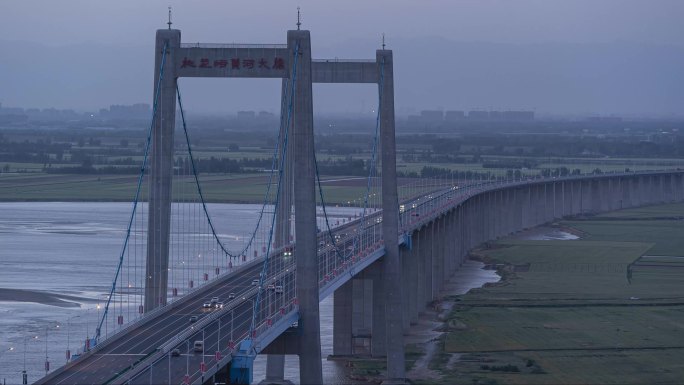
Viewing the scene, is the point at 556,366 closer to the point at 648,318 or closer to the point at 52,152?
the point at 648,318

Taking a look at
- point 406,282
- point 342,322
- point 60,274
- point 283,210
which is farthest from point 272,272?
point 60,274

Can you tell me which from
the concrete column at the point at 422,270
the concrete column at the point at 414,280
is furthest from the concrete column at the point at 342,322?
the concrete column at the point at 422,270

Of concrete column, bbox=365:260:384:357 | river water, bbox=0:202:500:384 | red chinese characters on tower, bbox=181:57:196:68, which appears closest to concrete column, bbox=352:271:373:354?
concrete column, bbox=365:260:384:357

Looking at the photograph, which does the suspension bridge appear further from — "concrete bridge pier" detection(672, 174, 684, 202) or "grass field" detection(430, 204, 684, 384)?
"concrete bridge pier" detection(672, 174, 684, 202)

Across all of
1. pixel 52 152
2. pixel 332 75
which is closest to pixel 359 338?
→ pixel 332 75

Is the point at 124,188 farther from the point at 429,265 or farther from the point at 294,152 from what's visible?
the point at 294,152
